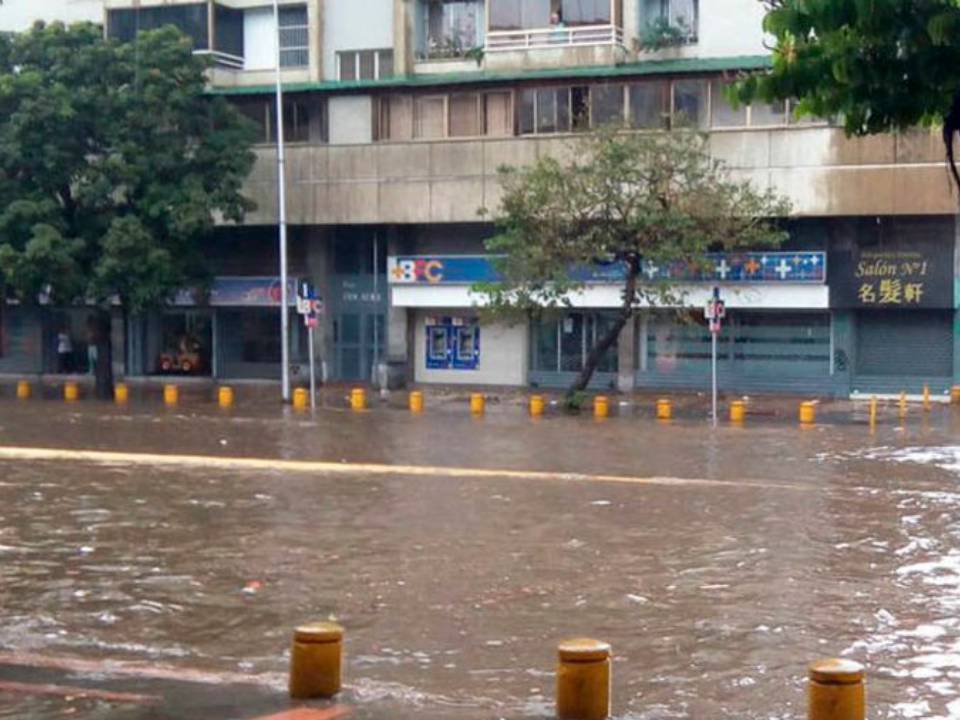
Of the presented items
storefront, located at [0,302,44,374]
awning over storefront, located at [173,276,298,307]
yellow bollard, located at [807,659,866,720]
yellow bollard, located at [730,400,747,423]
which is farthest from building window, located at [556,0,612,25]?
yellow bollard, located at [807,659,866,720]

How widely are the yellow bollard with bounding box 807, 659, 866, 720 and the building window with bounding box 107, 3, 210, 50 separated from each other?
128 ft

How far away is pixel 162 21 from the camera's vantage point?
44.5 metres

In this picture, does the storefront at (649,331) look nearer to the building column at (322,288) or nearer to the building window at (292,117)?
the building column at (322,288)

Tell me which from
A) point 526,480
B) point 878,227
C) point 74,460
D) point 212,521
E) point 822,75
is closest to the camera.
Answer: point 822,75

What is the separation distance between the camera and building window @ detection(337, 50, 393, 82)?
144ft

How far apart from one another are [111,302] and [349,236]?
814 cm

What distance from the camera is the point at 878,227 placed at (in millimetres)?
38406

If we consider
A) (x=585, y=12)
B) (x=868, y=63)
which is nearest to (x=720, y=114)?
(x=585, y=12)

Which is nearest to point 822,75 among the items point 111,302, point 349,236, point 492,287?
point 492,287

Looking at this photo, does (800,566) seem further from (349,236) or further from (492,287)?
(349,236)

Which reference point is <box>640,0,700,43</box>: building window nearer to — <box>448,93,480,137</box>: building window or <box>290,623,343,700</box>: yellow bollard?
<box>448,93,480,137</box>: building window

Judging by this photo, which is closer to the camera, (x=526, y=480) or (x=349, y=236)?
(x=526, y=480)

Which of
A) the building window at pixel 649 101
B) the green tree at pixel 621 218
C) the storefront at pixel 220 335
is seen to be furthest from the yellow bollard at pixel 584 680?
the storefront at pixel 220 335

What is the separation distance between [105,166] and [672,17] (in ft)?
52.1
